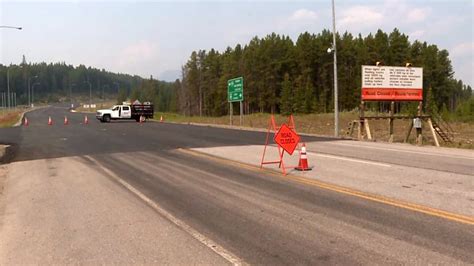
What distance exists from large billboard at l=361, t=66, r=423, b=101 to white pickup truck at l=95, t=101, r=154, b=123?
116 feet

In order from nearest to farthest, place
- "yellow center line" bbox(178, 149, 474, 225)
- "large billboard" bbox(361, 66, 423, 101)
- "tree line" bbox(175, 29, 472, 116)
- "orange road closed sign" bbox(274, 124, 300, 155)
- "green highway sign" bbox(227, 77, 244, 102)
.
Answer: "yellow center line" bbox(178, 149, 474, 225), "orange road closed sign" bbox(274, 124, 300, 155), "large billboard" bbox(361, 66, 423, 101), "green highway sign" bbox(227, 77, 244, 102), "tree line" bbox(175, 29, 472, 116)

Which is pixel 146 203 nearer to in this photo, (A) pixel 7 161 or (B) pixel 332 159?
(B) pixel 332 159

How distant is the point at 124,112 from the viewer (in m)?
57.3

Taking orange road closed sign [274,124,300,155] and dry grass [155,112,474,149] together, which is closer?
orange road closed sign [274,124,300,155]

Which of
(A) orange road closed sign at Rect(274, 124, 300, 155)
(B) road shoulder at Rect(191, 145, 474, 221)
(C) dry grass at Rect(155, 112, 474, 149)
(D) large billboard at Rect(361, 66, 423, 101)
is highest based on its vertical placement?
(D) large billboard at Rect(361, 66, 423, 101)

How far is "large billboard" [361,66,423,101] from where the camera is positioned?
85.0 feet

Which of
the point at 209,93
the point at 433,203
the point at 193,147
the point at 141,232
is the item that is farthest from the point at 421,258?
the point at 209,93

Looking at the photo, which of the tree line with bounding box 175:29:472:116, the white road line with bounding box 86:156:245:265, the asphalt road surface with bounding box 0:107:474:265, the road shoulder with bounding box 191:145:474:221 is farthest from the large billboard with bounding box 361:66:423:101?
the tree line with bounding box 175:29:472:116

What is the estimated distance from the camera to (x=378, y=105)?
299 feet

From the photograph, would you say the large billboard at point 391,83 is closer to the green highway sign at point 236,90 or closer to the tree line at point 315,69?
the green highway sign at point 236,90

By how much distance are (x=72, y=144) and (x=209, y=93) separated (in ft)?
322

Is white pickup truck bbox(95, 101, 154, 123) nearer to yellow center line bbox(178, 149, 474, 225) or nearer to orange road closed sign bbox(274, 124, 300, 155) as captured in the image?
yellow center line bbox(178, 149, 474, 225)

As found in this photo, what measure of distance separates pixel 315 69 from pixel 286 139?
89.4 m

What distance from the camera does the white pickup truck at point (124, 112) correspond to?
54719mm
